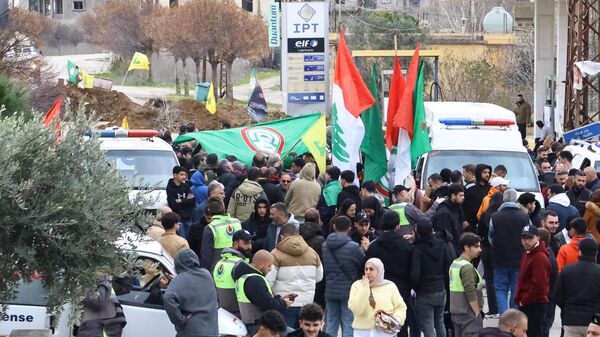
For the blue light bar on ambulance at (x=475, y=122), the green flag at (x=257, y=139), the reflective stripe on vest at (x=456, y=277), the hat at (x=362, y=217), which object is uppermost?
the blue light bar on ambulance at (x=475, y=122)

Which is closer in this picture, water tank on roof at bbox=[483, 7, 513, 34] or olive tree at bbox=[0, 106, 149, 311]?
olive tree at bbox=[0, 106, 149, 311]

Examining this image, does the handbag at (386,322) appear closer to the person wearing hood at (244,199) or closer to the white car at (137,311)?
the white car at (137,311)

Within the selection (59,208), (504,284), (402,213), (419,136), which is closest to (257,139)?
(419,136)

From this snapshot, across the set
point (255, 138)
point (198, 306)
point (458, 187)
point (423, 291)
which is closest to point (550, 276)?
point (423, 291)

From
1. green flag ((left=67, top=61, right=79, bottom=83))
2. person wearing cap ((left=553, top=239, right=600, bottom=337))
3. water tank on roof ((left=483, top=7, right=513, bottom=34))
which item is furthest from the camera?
water tank on roof ((left=483, top=7, right=513, bottom=34))

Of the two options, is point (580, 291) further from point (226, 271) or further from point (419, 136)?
point (419, 136)

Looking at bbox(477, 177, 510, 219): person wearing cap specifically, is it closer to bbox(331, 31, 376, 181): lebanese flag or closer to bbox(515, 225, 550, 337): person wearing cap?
bbox(331, 31, 376, 181): lebanese flag

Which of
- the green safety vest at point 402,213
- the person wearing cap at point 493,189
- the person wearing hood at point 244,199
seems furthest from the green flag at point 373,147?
the green safety vest at point 402,213

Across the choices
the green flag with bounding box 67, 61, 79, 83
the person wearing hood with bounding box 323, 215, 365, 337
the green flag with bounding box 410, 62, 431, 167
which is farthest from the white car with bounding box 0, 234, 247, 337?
the green flag with bounding box 67, 61, 79, 83

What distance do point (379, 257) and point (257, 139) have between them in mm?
8954

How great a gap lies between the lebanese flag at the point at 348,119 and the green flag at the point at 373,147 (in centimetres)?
21

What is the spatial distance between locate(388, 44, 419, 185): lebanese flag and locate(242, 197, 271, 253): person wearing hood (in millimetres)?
3792

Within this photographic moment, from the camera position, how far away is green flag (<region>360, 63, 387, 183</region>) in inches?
768

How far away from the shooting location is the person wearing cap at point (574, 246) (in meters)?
13.9
